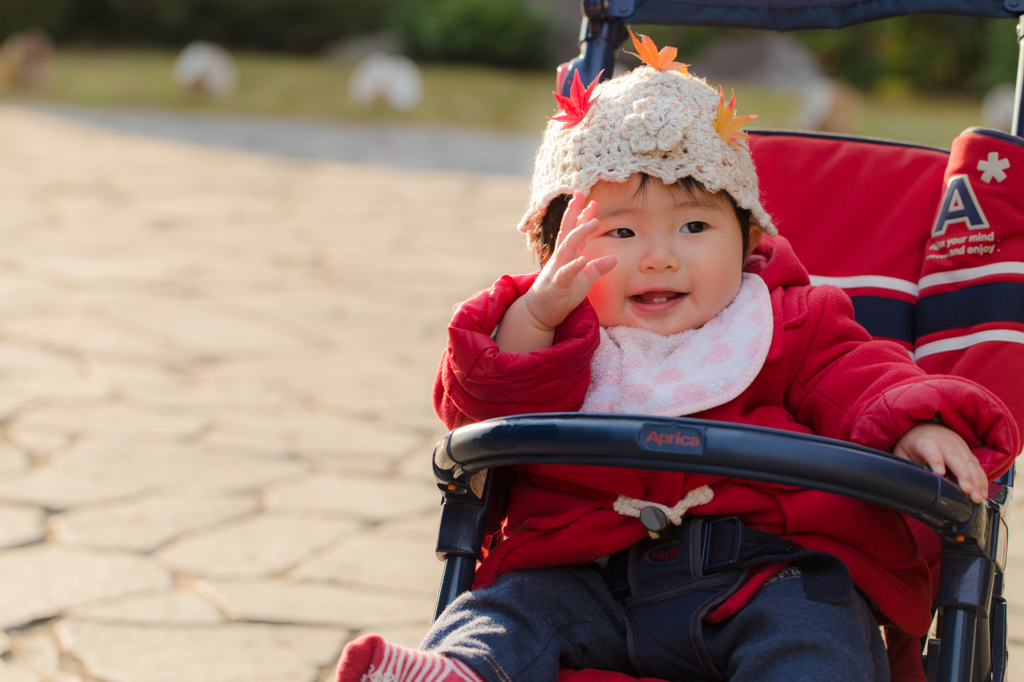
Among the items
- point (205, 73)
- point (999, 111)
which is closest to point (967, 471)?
point (999, 111)

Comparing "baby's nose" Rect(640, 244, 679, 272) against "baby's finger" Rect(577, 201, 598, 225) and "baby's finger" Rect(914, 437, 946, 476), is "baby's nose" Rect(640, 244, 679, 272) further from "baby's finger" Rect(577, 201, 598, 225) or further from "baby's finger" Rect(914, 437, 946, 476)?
"baby's finger" Rect(914, 437, 946, 476)

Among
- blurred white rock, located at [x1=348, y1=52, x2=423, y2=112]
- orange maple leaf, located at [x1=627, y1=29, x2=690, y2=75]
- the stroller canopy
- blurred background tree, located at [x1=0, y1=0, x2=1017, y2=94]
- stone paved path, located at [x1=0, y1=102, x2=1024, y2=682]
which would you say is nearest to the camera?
orange maple leaf, located at [x1=627, y1=29, x2=690, y2=75]

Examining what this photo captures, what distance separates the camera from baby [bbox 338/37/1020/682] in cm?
127

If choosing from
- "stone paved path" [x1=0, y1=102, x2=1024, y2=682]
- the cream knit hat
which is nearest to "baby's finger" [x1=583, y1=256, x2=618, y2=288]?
the cream knit hat

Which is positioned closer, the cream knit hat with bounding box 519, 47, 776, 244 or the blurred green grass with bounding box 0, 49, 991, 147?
the cream knit hat with bounding box 519, 47, 776, 244

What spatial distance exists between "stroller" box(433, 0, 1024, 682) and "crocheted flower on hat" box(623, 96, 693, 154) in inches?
16.5

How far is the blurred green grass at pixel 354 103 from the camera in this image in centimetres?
1153

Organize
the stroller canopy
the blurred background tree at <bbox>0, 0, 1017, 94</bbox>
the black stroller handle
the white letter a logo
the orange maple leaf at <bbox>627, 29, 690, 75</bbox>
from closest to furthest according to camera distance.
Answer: the black stroller handle
the orange maple leaf at <bbox>627, 29, 690, 75</bbox>
the white letter a logo
the stroller canopy
the blurred background tree at <bbox>0, 0, 1017, 94</bbox>

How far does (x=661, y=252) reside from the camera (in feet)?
4.74

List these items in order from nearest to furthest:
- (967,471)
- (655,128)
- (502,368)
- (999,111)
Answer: (967,471) < (502,368) < (655,128) < (999,111)

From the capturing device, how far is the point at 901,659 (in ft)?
5.09

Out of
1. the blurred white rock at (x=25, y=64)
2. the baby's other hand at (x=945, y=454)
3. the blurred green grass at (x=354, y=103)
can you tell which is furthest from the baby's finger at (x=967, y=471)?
the blurred white rock at (x=25, y=64)

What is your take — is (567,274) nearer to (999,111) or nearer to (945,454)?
→ (945,454)

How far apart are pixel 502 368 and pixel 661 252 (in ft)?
0.90
